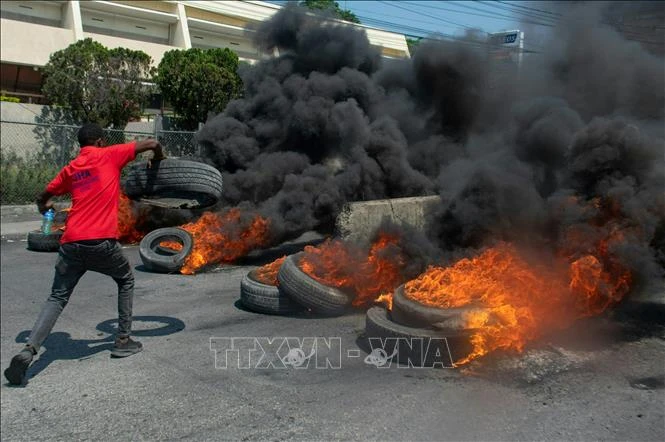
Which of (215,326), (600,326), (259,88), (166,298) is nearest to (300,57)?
(259,88)

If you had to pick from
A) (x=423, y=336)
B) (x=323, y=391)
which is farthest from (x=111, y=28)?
(x=323, y=391)

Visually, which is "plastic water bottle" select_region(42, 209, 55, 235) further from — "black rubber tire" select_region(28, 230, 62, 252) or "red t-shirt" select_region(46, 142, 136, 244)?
"red t-shirt" select_region(46, 142, 136, 244)

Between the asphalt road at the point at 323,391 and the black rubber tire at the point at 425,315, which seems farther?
the black rubber tire at the point at 425,315

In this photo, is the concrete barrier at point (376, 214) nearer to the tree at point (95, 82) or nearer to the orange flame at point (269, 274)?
the orange flame at point (269, 274)

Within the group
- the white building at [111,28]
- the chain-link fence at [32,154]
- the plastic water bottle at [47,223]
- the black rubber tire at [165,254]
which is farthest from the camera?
the white building at [111,28]

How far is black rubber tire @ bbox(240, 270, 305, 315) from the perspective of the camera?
6445 millimetres

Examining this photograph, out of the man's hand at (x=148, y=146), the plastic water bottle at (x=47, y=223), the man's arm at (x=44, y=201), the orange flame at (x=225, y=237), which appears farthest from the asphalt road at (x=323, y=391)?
the plastic water bottle at (x=47, y=223)

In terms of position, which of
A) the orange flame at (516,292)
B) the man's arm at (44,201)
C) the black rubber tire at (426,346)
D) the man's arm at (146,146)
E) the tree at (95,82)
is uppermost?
the tree at (95,82)

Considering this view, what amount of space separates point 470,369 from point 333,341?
1.39 m

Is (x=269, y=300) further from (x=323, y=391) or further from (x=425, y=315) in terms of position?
(x=323, y=391)

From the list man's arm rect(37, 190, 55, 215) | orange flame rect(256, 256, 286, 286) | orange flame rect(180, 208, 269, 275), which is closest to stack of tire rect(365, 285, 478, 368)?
orange flame rect(256, 256, 286, 286)

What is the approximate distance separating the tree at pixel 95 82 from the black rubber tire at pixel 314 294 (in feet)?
52.5

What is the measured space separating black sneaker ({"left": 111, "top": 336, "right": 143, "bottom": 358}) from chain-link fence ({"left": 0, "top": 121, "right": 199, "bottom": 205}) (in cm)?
1031

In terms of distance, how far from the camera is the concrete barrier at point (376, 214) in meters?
7.62
